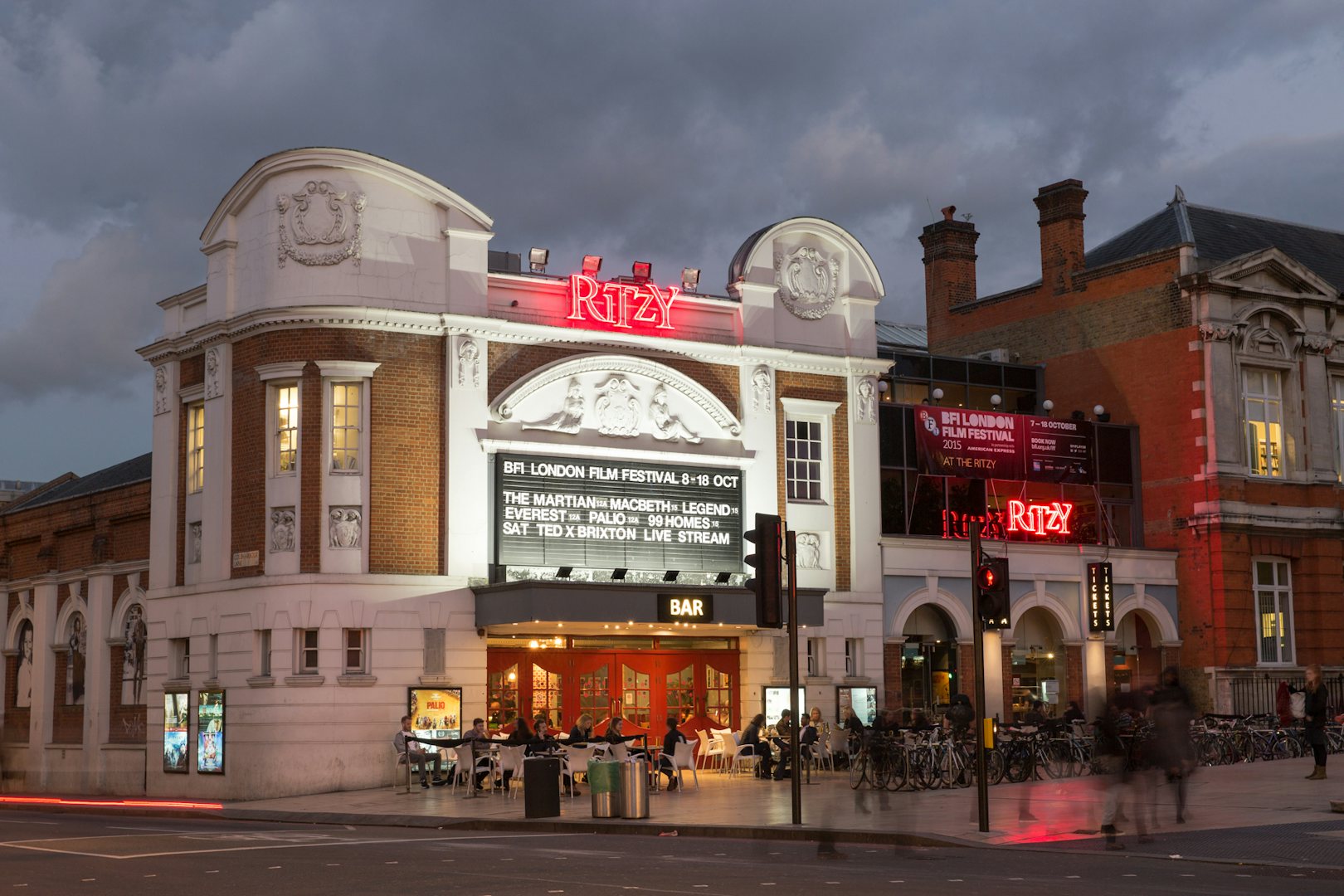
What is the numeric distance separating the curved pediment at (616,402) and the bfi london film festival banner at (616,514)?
732 mm

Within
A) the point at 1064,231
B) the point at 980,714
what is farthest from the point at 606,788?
the point at 1064,231

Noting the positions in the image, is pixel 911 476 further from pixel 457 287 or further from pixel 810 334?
pixel 457 287

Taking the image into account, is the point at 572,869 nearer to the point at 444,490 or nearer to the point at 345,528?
the point at 345,528

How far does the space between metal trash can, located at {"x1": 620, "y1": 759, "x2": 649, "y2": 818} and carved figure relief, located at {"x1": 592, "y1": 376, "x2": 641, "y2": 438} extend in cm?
1254

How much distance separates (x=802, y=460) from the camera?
119ft

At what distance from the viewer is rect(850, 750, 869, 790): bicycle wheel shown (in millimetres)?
26875

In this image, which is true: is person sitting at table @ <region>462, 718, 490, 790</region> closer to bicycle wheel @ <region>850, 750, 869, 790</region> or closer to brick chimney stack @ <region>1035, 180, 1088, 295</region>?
bicycle wheel @ <region>850, 750, 869, 790</region>

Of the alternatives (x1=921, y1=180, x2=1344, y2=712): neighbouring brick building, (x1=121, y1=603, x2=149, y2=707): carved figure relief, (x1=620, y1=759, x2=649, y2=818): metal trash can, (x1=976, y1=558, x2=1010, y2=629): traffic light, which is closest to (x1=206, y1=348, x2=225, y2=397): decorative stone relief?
(x1=121, y1=603, x2=149, y2=707): carved figure relief

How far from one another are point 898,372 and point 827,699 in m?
9.75

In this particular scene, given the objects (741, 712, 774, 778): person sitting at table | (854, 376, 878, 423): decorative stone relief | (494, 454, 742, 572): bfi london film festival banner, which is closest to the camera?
(741, 712, 774, 778): person sitting at table

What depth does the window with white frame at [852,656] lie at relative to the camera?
3634 cm

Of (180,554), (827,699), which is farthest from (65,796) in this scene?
(827,699)

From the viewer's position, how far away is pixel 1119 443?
42188 mm

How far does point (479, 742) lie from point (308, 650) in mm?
4871
